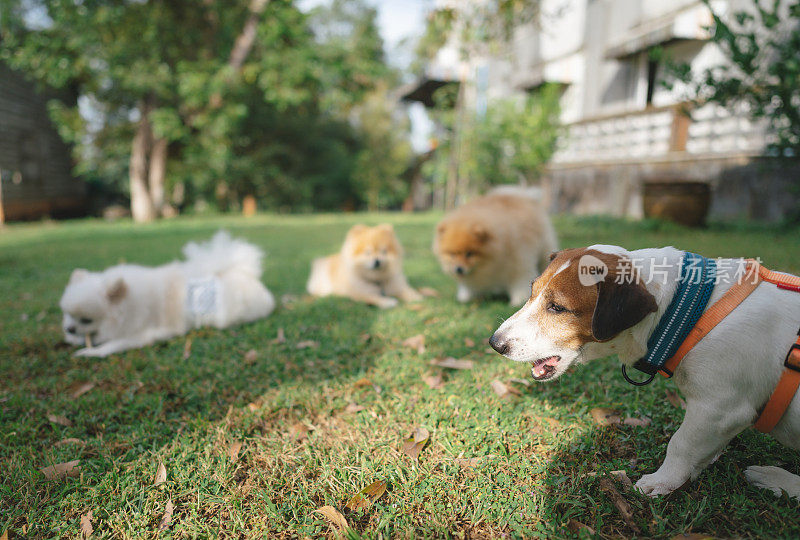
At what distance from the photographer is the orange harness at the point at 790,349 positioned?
5.26 ft

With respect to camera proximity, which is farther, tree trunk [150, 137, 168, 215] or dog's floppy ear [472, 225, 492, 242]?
tree trunk [150, 137, 168, 215]

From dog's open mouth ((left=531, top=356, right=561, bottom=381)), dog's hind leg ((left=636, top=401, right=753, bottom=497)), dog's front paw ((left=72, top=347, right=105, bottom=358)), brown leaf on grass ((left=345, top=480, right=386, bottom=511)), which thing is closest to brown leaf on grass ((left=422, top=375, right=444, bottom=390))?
brown leaf on grass ((left=345, top=480, right=386, bottom=511))

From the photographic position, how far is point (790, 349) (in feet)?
5.26

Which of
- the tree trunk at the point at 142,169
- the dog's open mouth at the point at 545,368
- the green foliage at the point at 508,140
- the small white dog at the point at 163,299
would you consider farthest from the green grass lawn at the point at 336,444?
the tree trunk at the point at 142,169

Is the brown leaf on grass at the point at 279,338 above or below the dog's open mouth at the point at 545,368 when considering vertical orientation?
below

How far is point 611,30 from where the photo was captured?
14.9 m

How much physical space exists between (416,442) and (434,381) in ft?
2.32

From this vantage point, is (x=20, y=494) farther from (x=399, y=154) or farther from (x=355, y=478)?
(x=399, y=154)

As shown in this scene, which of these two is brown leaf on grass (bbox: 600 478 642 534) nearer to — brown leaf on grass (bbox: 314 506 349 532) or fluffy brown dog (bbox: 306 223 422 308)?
brown leaf on grass (bbox: 314 506 349 532)

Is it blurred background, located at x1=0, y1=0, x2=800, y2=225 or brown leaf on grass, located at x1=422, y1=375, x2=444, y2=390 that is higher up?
blurred background, located at x1=0, y1=0, x2=800, y2=225

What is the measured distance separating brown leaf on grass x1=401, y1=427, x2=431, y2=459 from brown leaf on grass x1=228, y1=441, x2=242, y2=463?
0.84 meters

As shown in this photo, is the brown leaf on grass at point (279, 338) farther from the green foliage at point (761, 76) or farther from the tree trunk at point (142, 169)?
the tree trunk at point (142, 169)

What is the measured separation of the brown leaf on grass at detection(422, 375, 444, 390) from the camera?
9.60 feet

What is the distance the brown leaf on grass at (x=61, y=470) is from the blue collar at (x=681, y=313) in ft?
8.76
